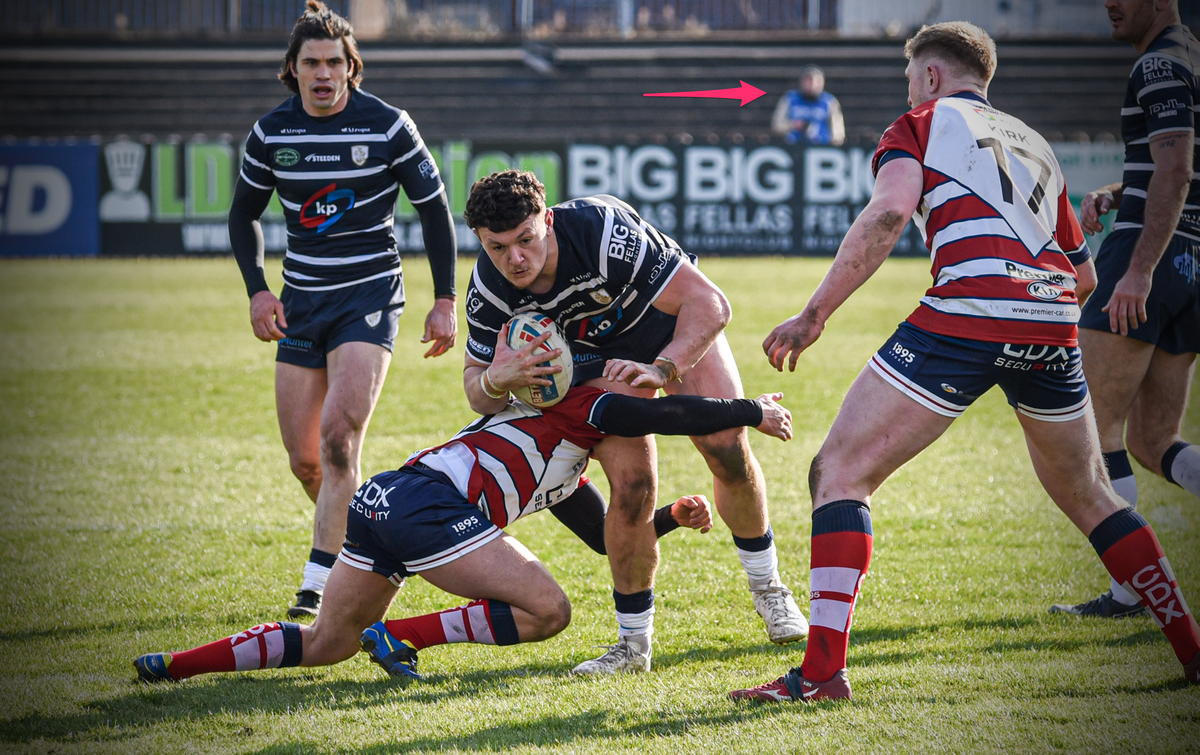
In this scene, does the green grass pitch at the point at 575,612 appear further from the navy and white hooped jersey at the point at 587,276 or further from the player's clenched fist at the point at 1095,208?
the player's clenched fist at the point at 1095,208

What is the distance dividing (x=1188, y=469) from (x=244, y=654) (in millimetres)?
3634

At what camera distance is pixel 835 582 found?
10.8 feet

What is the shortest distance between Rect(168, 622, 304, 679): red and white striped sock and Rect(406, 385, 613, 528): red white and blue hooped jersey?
0.72 m

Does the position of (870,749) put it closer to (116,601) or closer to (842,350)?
(116,601)

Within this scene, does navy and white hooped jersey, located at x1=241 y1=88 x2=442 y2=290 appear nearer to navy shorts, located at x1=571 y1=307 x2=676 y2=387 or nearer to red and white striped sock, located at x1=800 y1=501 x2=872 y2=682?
navy shorts, located at x1=571 y1=307 x2=676 y2=387

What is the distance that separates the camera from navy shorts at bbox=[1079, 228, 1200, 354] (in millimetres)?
4426

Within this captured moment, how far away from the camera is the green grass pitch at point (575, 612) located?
127 inches

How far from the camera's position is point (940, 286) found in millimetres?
3396

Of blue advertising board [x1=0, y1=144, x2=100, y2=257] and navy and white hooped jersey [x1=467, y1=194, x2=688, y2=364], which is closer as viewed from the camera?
navy and white hooped jersey [x1=467, y1=194, x2=688, y2=364]

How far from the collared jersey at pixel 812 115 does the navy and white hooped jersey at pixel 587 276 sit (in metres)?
14.5

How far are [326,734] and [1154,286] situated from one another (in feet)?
11.5

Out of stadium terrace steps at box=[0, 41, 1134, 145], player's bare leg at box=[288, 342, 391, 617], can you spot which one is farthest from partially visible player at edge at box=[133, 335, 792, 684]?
stadium terrace steps at box=[0, 41, 1134, 145]

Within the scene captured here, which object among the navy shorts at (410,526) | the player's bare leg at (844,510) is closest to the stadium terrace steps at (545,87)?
the navy shorts at (410,526)

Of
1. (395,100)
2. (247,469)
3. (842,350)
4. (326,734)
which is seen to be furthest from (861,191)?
(326,734)
